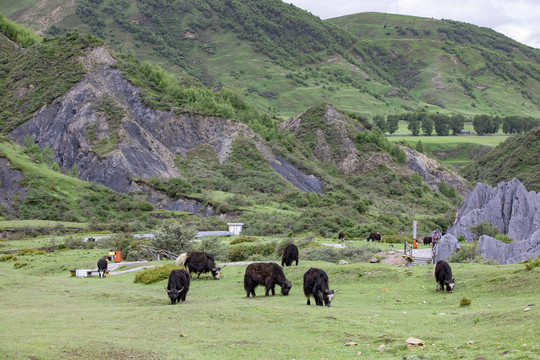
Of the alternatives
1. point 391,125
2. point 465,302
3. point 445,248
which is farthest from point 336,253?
point 391,125

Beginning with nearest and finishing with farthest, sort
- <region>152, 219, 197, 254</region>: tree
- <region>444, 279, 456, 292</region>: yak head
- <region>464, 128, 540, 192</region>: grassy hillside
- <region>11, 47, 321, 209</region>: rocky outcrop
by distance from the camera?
1. <region>444, 279, 456, 292</region>: yak head
2. <region>152, 219, 197, 254</region>: tree
3. <region>11, 47, 321, 209</region>: rocky outcrop
4. <region>464, 128, 540, 192</region>: grassy hillside

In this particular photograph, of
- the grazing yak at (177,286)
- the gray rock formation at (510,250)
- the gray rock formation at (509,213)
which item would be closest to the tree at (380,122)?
the gray rock formation at (509,213)

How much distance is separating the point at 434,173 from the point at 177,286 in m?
111

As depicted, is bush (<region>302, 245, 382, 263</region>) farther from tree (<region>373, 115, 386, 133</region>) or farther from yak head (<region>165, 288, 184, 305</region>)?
tree (<region>373, 115, 386, 133</region>)

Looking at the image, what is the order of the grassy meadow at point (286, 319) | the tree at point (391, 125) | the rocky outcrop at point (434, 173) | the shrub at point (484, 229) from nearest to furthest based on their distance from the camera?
the grassy meadow at point (286, 319)
the shrub at point (484, 229)
the rocky outcrop at point (434, 173)
the tree at point (391, 125)

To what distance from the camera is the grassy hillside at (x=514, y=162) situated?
366 ft

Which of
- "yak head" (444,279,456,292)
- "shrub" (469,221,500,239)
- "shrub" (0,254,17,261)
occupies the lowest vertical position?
"shrub" (0,254,17,261)

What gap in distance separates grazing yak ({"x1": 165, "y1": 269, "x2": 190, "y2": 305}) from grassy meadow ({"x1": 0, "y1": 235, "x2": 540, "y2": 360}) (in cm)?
40

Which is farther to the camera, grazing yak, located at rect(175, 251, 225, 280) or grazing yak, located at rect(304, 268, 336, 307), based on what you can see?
grazing yak, located at rect(175, 251, 225, 280)

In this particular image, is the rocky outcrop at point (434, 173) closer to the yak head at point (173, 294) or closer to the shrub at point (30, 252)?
the shrub at point (30, 252)

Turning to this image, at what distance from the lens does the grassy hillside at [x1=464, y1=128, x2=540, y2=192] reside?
11150 cm

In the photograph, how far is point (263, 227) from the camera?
195ft

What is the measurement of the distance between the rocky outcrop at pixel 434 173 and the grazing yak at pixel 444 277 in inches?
4019

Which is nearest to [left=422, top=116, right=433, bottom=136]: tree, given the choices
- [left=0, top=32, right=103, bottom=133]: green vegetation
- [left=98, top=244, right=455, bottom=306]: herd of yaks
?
[left=0, top=32, right=103, bottom=133]: green vegetation
